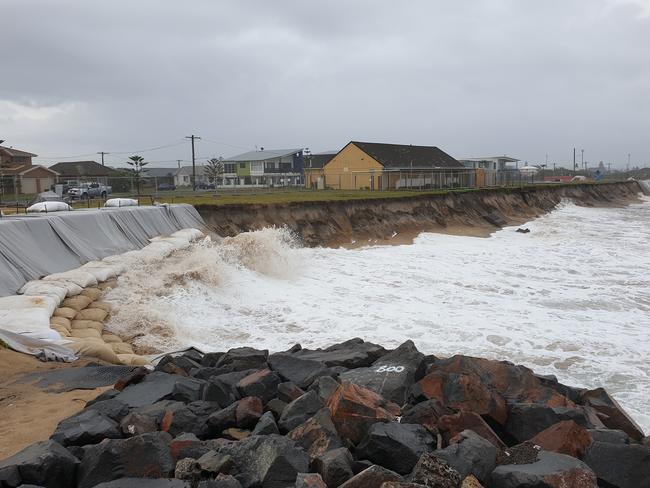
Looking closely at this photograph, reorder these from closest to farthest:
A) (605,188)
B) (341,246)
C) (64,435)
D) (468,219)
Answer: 1. (64,435)
2. (341,246)
3. (468,219)
4. (605,188)

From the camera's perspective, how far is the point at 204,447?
15.1ft

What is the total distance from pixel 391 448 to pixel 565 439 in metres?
1.53

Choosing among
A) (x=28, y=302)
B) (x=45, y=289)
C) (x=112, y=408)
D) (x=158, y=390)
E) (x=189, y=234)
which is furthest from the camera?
(x=189, y=234)

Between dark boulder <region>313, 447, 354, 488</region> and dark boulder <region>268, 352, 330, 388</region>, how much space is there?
6.90ft

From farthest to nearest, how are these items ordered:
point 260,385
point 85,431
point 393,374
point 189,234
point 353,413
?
1. point 189,234
2. point 393,374
3. point 260,385
4. point 353,413
5. point 85,431

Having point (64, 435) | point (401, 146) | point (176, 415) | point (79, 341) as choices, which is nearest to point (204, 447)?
point (176, 415)

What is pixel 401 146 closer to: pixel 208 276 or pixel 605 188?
pixel 605 188

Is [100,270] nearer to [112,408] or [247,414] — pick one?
[112,408]

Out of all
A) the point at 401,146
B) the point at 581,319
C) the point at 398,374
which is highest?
the point at 401,146

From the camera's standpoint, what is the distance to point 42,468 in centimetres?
408

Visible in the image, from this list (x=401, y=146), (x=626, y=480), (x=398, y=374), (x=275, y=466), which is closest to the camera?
(x=275, y=466)

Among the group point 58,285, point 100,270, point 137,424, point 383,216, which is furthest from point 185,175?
point 137,424

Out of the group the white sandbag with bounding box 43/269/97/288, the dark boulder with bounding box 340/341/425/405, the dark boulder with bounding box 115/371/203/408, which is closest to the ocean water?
the white sandbag with bounding box 43/269/97/288

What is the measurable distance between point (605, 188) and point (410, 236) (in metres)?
52.4
